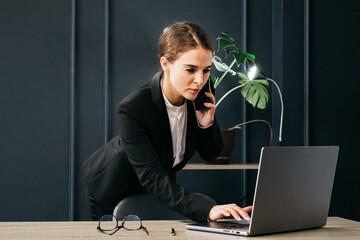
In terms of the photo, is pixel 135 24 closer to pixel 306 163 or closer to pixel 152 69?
pixel 152 69

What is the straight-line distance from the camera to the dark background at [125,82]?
3.48 m

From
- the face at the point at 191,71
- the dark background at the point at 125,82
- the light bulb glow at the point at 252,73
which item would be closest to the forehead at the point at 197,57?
the face at the point at 191,71

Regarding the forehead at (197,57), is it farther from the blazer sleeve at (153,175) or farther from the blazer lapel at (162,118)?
the blazer sleeve at (153,175)

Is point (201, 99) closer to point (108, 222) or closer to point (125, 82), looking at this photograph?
point (108, 222)

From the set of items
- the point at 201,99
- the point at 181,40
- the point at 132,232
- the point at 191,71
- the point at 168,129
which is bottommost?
the point at 132,232

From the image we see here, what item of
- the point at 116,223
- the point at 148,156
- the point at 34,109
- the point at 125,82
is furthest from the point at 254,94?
the point at 116,223

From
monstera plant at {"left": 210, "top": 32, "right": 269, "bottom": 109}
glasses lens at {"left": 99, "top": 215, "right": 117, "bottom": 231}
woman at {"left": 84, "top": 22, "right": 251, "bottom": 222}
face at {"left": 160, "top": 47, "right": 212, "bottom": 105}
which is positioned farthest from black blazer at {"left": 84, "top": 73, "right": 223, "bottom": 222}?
monstera plant at {"left": 210, "top": 32, "right": 269, "bottom": 109}

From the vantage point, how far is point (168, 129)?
1.89m

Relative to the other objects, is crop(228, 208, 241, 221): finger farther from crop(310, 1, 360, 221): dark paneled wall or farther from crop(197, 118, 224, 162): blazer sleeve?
crop(310, 1, 360, 221): dark paneled wall

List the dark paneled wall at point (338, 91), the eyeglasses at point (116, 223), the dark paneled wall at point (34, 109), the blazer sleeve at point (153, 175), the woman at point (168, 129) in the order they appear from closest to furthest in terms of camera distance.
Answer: the eyeglasses at point (116, 223) → the blazer sleeve at point (153, 175) → the woman at point (168, 129) → the dark paneled wall at point (34, 109) → the dark paneled wall at point (338, 91)

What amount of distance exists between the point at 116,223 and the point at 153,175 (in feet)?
0.93

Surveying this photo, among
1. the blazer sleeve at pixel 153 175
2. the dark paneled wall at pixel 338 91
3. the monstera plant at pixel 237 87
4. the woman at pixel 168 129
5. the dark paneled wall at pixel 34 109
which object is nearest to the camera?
the blazer sleeve at pixel 153 175

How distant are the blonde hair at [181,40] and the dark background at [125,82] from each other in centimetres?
169

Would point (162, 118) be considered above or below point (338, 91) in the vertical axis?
below
